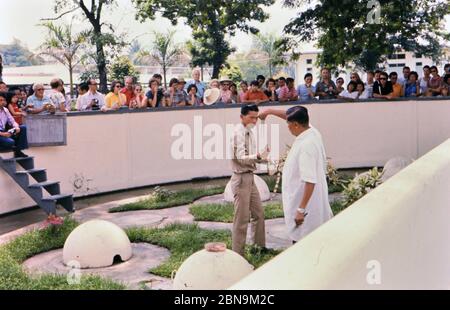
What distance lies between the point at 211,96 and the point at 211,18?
1208cm

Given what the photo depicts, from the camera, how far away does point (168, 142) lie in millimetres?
14773

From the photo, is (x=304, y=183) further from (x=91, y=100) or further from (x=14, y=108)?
(x=91, y=100)

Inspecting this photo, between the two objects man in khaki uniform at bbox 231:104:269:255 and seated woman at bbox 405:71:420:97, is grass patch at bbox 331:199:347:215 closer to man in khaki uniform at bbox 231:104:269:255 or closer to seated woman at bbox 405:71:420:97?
man in khaki uniform at bbox 231:104:269:255

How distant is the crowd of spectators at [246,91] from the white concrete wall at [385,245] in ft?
30.6

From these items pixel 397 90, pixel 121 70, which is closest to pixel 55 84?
pixel 397 90

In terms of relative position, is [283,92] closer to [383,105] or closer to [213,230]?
[383,105]

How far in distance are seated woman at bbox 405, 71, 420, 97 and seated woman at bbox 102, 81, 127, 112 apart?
7371mm

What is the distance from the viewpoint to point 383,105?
1658 centimetres

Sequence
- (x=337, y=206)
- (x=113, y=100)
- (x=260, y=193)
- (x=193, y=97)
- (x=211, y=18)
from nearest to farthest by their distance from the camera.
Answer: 1. (x=337, y=206)
2. (x=260, y=193)
3. (x=113, y=100)
4. (x=193, y=97)
5. (x=211, y=18)

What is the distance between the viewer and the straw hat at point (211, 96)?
50.2 ft

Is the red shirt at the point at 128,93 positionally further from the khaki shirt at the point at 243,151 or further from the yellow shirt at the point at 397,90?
the khaki shirt at the point at 243,151

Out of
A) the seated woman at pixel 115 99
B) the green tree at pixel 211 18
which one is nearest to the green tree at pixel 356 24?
the green tree at pixel 211 18

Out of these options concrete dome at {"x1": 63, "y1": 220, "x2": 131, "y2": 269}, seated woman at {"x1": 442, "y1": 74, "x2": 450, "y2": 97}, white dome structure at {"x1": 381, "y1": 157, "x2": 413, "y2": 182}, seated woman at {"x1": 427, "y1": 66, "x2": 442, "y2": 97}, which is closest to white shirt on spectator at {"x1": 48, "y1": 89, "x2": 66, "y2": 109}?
concrete dome at {"x1": 63, "y1": 220, "x2": 131, "y2": 269}
